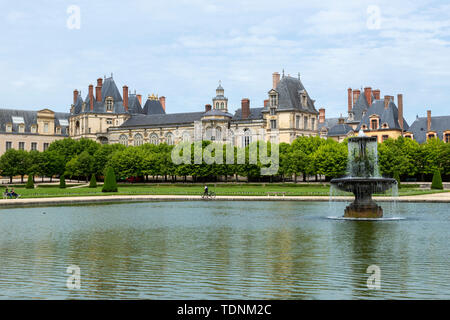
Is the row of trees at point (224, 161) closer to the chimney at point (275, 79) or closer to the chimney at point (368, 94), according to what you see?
the chimney at point (275, 79)

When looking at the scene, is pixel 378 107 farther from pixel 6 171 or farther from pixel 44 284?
pixel 44 284

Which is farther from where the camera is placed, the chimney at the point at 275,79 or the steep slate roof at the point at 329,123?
the steep slate roof at the point at 329,123

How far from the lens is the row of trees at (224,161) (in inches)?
2387

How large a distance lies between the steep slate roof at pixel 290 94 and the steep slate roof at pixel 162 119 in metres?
13.4

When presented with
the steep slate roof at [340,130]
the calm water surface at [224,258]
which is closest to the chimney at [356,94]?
the steep slate roof at [340,130]

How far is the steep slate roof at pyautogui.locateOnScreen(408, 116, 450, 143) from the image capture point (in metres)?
72.1

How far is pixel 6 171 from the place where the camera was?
75688mm

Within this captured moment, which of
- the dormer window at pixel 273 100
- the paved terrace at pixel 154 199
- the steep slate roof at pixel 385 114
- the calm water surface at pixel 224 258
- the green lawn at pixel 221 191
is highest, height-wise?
the dormer window at pixel 273 100

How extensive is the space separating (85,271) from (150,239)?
5.34m

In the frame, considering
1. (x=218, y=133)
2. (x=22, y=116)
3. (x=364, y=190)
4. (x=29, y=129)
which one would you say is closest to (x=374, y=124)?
(x=218, y=133)

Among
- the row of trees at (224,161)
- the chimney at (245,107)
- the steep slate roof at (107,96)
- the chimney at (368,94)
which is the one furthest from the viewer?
the steep slate roof at (107,96)

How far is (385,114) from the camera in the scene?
76438 millimetres
